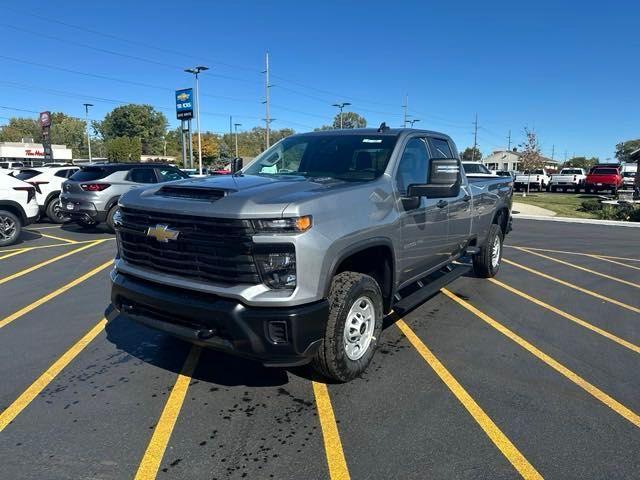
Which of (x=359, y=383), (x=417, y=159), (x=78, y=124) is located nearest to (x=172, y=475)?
(x=359, y=383)

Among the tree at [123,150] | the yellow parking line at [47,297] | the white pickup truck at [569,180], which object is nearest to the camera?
the yellow parking line at [47,297]

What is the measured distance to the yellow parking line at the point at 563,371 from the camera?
3.27 m

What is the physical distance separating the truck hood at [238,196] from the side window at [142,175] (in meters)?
8.49

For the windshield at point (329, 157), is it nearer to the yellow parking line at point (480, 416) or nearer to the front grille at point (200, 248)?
the front grille at point (200, 248)

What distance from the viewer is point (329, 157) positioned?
443cm

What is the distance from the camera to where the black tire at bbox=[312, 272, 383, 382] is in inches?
128

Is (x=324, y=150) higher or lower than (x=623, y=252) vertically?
higher

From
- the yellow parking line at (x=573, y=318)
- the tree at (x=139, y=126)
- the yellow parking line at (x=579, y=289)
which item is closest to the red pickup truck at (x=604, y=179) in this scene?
the yellow parking line at (x=579, y=289)

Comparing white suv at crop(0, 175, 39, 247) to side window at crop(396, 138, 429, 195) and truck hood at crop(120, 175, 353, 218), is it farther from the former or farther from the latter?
side window at crop(396, 138, 429, 195)

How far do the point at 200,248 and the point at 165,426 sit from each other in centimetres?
119

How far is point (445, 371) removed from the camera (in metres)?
3.90

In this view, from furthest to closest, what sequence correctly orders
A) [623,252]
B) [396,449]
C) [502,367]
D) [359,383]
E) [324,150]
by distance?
[623,252] → [324,150] → [502,367] → [359,383] → [396,449]

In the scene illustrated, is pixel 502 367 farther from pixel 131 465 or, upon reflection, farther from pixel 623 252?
pixel 623 252

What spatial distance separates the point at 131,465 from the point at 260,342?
3.25 feet
